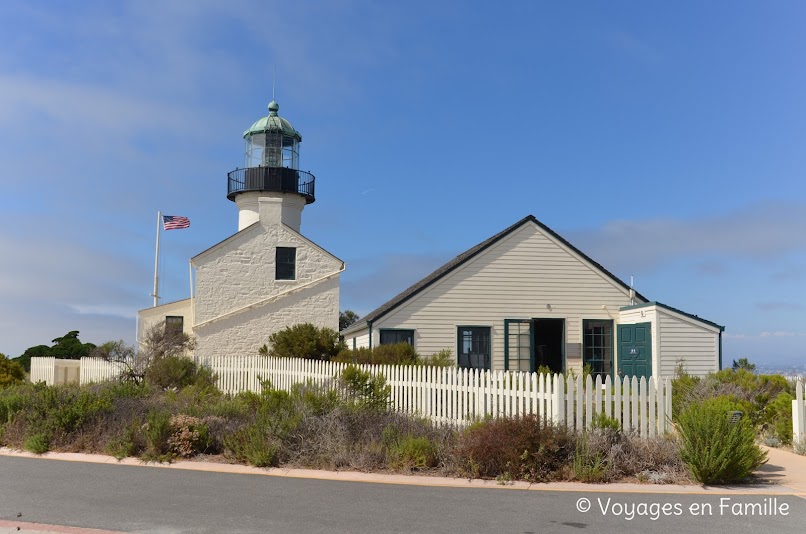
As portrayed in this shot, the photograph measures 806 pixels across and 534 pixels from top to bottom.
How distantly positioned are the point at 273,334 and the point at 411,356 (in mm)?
8185

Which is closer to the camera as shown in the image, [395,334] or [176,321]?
[395,334]

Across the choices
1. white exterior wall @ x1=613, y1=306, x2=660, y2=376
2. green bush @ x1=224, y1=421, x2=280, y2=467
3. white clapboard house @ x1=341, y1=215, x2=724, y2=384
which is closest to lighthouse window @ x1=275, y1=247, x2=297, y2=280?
white clapboard house @ x1=341, y1=215, x2=724, y2=384

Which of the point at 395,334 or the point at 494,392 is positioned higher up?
the point at 395,334

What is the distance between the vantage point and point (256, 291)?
27.6 metres

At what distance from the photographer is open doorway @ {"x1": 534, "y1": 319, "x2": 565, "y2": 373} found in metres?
23.5

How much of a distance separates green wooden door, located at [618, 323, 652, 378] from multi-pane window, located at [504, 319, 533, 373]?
8.89ft

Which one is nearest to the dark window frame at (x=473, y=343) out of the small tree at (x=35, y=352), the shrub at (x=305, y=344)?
the shrub at (x=305, y=344)

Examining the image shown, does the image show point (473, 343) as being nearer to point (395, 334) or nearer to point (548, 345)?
point (395, 334)

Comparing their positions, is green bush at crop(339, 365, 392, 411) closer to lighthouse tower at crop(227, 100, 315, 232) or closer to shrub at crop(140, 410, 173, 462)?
shrub at crop(140, 410, 173, 462)

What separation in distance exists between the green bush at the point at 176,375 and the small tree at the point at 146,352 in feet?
1.75

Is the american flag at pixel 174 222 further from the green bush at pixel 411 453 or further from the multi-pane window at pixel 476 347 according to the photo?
the green bush at pixel 411 453

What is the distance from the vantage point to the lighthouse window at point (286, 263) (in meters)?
28.1

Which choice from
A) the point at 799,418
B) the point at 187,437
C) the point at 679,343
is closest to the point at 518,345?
the point at 679,343
